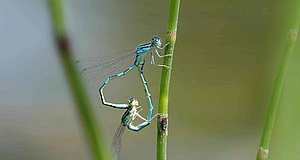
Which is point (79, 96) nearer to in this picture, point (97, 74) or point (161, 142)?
point (161, 142)

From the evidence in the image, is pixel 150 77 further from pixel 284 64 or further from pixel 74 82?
pixel 74 82

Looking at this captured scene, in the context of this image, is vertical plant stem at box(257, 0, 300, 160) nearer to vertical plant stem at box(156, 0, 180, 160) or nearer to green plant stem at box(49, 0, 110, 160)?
vertical plant stem at box(156, 0, 180, 160)

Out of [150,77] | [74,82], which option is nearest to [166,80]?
[74,82]

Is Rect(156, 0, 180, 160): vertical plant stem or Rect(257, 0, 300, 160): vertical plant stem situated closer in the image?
Rect(156, 0, 180, 160): vertical plant stem

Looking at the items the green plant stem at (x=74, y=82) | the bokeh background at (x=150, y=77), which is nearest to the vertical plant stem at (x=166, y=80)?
the green plant stem at (x=74, y=82)

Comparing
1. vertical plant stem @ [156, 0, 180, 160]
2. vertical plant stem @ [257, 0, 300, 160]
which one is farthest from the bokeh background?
vertical plant stem @ [156, 0, 180, 160]
